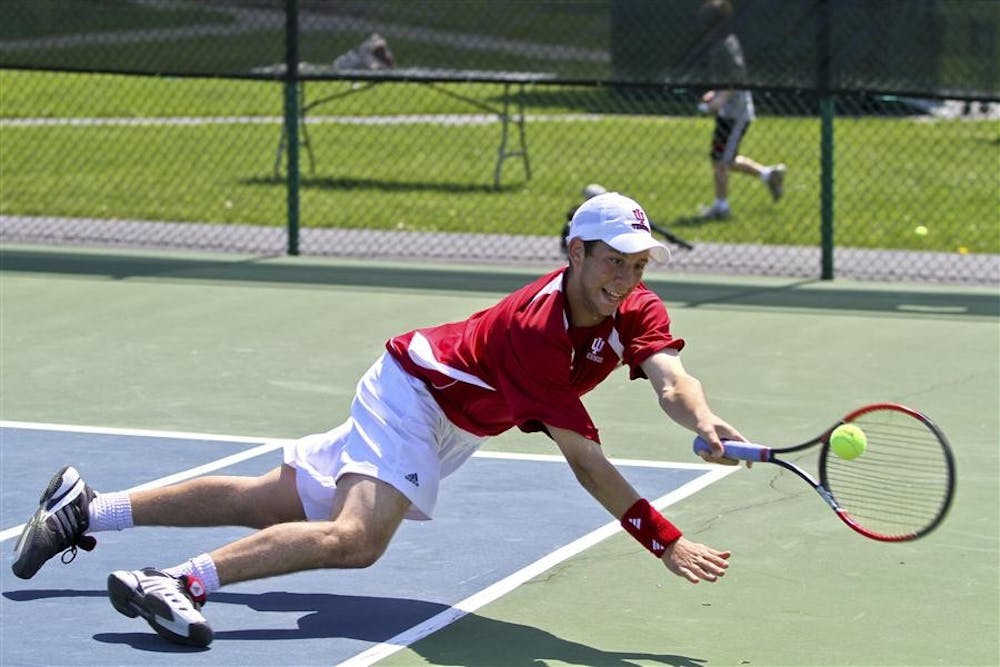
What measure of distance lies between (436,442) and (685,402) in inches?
33.2

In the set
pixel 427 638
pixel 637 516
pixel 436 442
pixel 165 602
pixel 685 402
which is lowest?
pixel 427 638

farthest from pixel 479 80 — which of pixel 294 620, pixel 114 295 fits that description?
pixel 294 620

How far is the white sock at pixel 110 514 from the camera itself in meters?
6.05

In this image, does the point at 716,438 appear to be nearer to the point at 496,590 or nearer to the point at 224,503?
the point at 496,590

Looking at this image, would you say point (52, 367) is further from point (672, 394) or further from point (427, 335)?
point (672, 394)

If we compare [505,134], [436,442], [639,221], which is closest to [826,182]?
[505,134]

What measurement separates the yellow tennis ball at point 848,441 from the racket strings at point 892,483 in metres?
0.15

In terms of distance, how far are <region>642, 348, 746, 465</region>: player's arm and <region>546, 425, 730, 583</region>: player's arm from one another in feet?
0.76

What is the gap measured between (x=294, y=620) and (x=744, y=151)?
14.5 metres

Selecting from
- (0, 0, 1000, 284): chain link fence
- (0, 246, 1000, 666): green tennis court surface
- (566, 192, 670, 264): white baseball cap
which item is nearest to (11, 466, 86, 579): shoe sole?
(0, 246, 1000, 666): green tennis court surface

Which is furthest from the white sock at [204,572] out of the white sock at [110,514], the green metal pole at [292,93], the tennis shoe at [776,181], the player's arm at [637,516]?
the tennis shoe at [776,181]

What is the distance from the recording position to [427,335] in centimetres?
592

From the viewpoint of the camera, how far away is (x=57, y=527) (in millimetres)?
6027

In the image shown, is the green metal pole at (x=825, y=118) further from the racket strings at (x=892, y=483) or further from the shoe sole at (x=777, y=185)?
the racket strings at (x=892, y=483)
